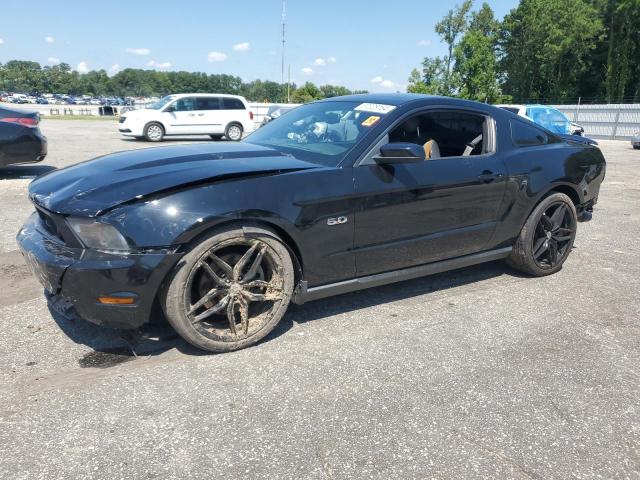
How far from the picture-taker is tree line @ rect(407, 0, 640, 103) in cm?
4994

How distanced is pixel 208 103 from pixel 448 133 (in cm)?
1520

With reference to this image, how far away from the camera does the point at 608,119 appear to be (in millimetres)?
25750

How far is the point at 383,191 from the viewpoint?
3297 mm

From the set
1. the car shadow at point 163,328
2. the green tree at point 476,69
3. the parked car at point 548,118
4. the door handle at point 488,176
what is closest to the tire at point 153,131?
the parked car at point 548,118

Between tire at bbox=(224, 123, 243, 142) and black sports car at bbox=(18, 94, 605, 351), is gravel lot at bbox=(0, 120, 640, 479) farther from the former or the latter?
tire at bbox=(224, 123, 243, 142)

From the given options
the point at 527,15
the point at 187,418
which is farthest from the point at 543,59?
the point at 187,418

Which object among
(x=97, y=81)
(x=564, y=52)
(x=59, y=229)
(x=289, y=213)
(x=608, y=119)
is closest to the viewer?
(x=59, y=229)

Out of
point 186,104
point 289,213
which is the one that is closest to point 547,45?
point 186,104

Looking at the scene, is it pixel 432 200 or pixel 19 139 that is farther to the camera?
pixel 19 139

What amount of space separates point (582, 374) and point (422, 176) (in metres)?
1.57

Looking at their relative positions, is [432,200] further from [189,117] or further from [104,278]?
[189,117]

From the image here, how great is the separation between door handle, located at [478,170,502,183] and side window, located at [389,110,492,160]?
205mm

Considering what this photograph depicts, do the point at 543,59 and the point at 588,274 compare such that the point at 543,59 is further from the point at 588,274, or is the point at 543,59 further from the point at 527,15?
the point at 588,274

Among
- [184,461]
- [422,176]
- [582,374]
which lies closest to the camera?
[184,461]
